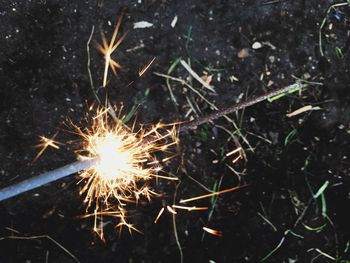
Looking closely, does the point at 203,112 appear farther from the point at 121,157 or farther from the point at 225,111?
the point at 121,157

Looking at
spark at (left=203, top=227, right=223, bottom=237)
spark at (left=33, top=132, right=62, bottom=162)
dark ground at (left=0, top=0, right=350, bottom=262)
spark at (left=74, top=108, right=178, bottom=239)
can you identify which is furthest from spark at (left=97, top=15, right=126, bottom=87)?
spark at (left=203, top=227, right=223, bottom=237)

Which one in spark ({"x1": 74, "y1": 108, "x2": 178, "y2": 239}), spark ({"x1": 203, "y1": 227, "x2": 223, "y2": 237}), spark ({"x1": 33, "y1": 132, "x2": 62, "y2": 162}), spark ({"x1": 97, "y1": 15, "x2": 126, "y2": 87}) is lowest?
spark ({"x1": 203, "y1": 227, "x2": 223, "y2": 237})

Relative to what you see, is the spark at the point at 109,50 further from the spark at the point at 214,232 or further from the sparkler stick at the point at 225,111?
the spark at the point at 214,232

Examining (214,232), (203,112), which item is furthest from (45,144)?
(214,232)

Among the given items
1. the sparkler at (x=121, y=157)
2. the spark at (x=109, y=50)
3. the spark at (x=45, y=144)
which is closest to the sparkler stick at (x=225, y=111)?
the sparkler at (x=121, y=157)

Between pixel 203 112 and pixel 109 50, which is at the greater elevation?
pixel 109 50

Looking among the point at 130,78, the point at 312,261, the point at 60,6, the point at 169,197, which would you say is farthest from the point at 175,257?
the point at 60,6

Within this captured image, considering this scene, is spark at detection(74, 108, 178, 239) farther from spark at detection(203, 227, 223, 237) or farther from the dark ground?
spark at detection(203, 227, 223, 237)
